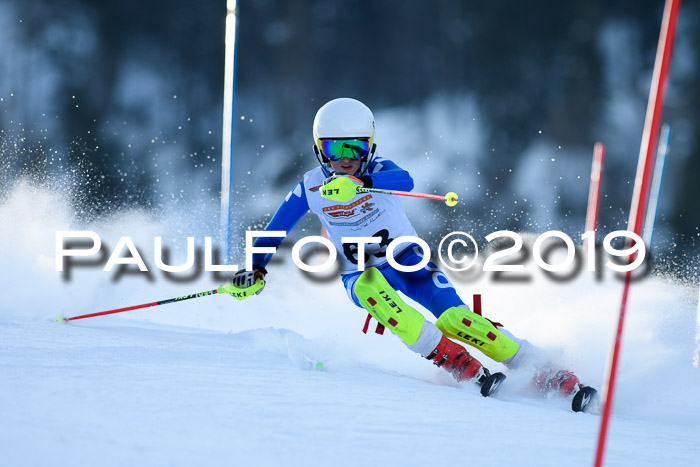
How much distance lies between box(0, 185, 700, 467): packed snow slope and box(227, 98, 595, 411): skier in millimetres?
106

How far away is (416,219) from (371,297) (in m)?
6.08

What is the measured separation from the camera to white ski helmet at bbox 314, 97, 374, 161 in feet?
8.89

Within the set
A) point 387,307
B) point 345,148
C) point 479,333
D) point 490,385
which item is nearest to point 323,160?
point 345,148

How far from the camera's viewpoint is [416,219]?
855 cm

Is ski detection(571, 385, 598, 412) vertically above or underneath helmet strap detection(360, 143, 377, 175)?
underneath

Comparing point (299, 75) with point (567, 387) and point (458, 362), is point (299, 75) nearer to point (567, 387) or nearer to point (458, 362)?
point (458, 362)

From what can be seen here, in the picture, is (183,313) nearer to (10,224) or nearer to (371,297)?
(10,224)

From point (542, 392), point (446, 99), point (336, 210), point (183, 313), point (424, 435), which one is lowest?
point (183, 313)

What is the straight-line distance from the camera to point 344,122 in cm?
271

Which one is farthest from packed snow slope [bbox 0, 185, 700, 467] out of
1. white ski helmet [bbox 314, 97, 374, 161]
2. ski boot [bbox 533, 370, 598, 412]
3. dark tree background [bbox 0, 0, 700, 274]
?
dark tree background [bbox 0, 0, 700, 274]

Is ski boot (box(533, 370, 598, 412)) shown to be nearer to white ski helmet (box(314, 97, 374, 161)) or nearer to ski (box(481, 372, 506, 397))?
ski (box(481, 372, 506, 397))

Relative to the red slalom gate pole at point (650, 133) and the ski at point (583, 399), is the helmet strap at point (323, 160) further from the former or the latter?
the red slalom gate pole at point (650, 133)

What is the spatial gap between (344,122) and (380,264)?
642mm

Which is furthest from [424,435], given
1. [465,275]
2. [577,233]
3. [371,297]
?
[577,233]
